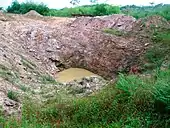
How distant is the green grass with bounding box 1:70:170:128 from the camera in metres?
7.67

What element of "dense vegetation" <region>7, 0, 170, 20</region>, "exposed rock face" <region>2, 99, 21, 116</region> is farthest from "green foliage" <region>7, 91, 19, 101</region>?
"dense vegetation" <region>7, 0, 170, 20</region>

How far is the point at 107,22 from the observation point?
63.6ft

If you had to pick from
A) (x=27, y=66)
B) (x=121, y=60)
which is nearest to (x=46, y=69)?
(x=27, y=66)

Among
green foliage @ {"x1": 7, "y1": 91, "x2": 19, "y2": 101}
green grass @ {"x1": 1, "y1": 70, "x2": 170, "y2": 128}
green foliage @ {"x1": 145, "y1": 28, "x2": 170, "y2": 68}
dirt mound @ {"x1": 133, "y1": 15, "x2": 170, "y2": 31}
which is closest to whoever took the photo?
green grass @ {"x1": 1, "y1": 70, "x2": 170, "y2": 128}

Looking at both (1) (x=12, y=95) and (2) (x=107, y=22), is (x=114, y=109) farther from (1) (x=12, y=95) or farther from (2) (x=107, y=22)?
(2) (x=107, y=22)

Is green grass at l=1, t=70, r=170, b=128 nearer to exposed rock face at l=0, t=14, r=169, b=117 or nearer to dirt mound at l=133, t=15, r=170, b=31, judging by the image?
exposed rock face at l=0, t=14, r=169, b=117

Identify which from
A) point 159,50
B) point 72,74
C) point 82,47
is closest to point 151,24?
point 82,47

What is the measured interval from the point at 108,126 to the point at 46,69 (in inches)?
307

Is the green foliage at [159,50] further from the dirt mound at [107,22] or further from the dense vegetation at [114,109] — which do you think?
the dense vegetation at [114,109]

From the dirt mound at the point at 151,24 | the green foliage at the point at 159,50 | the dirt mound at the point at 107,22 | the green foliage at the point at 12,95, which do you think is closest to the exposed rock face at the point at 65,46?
the dirt mound at the point at 107,22

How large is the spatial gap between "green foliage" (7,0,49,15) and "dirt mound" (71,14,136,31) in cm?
635

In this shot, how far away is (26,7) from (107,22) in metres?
7.91

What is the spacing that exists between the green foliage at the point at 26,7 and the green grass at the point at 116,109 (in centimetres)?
1682

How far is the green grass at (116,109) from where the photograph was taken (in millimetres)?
7672
